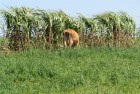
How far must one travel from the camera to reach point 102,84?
32.1 ft

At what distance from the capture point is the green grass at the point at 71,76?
895 centimetres

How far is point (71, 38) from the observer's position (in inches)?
673

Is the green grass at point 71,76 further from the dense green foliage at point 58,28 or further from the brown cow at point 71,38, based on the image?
the brown cow at point 71,38

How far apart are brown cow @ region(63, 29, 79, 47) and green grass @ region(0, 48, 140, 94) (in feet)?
11.2

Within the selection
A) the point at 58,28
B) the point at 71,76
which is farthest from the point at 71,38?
the point at 71,76

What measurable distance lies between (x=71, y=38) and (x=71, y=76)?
7188 millimetres

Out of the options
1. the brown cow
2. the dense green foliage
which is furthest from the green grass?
the brown cow

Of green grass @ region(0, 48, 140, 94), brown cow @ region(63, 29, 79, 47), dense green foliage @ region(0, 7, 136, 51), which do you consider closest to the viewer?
green grass @ region(0, 48, 140, 94)

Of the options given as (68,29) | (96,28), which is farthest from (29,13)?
(96,28)

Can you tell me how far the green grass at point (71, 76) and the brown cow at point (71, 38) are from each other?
3.42 m

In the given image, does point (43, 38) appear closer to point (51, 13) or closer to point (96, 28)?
point (51, 13)

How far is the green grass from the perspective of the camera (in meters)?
8.95

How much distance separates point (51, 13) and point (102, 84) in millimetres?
7826

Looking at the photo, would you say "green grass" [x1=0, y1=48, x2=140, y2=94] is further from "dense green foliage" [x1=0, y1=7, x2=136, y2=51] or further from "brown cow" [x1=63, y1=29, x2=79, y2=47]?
"brown cow" [x1=63, y1=29, x2=79, y2=47]
